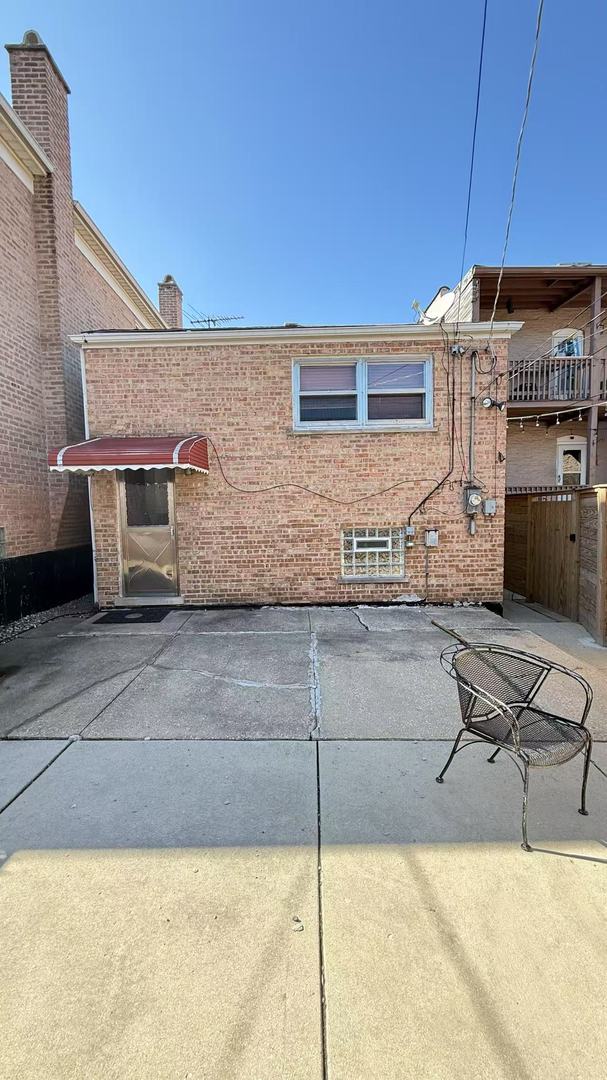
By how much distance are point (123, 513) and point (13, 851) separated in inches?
219

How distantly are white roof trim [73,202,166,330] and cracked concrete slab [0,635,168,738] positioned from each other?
25.3ft

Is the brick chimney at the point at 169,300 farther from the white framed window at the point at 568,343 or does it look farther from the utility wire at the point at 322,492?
the white framed window at the point at 568,343

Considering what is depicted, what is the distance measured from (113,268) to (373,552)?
8781 mm

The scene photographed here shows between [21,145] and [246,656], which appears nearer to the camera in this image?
[246,656]

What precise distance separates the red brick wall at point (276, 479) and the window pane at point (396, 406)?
0.97 ft

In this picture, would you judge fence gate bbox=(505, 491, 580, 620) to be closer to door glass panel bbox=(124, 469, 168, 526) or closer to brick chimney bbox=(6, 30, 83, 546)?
door glass panel bbox=(124, 469, 168, 526)

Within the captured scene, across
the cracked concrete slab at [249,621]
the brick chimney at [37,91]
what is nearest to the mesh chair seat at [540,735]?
the cracked concrete slab at [249,621]

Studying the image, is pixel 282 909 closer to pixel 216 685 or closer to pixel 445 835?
pixel 445 835

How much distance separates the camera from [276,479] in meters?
7.17

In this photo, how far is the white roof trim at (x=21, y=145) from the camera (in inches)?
256

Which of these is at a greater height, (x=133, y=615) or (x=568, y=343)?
(x=568, y=343)

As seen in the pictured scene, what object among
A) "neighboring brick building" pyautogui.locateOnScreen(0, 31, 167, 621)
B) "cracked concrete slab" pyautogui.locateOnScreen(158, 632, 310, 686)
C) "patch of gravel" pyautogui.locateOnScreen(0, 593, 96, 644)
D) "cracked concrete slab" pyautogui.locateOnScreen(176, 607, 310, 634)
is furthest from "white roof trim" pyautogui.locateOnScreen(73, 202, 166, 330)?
"cracked concrete slab" pyautogui.locateOnScreen(158, 632, 310, 686)

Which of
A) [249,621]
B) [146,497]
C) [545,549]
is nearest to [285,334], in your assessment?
[146,497]

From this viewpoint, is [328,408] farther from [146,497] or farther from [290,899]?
[290,899]
